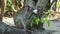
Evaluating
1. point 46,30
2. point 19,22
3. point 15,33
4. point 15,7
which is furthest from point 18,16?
point 15,7

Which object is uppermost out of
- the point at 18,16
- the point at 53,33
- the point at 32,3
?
the point at 32,3

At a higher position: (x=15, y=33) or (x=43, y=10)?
(x=43, y=10)

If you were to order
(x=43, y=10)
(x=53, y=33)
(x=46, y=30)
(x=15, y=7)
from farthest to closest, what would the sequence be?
1. (x=15, y=7)
2. (x=46, y=30)
3. (x=53, y=33)
4. (x=43, y=10)

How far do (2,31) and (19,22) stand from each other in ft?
1.51

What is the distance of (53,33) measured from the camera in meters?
4.29

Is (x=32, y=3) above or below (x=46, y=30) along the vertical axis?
above

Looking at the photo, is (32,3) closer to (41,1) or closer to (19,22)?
(41,1)

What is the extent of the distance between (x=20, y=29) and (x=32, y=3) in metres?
0.65

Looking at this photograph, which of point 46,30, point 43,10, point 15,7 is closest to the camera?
point 43,10

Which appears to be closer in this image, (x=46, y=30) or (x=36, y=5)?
(x=36, y=5)

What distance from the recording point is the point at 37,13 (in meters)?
4.02

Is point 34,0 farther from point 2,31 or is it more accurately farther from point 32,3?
point 2,31

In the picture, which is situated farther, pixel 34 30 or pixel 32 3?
pixel 34 30

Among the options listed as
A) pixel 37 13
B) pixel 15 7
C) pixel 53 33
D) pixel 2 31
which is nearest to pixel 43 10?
pixel 37 13
